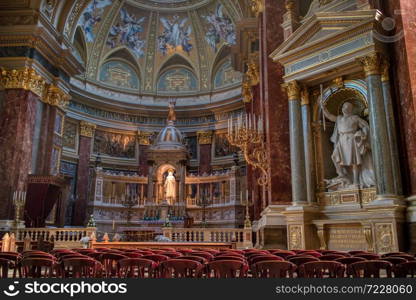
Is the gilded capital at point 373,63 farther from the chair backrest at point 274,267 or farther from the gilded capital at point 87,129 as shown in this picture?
the gilded capital at point 87,129

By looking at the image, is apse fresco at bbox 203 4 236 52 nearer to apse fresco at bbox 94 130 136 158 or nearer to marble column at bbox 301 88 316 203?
apse fresco at bbox 94 130 136 158

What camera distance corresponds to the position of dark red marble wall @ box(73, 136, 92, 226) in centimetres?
2002

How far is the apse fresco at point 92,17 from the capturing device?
883 inches

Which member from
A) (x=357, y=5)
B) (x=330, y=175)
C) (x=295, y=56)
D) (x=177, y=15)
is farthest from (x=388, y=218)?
(x=177, y=15)

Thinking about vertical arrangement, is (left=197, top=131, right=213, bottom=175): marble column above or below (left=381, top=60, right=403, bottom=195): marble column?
above

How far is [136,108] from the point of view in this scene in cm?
2431

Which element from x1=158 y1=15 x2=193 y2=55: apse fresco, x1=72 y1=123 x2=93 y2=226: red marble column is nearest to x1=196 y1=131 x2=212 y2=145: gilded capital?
x1=158 y1=15 x2=193 y2=55: apse fresco

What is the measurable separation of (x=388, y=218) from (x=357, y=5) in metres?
5.55

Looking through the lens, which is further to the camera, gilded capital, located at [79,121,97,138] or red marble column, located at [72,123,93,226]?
gilded capital, located at [79,121,97,138]

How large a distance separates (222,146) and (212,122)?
186 cm

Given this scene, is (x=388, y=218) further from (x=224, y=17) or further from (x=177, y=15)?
(x=177, y=15)

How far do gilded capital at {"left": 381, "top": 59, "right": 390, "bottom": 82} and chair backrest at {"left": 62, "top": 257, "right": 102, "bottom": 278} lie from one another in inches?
288

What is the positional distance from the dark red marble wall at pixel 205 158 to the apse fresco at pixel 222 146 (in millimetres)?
534

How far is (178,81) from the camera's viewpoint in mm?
26141
